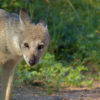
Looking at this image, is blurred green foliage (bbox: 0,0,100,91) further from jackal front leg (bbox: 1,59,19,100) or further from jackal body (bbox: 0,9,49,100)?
jackal body (bbox: 0,9,49,100)

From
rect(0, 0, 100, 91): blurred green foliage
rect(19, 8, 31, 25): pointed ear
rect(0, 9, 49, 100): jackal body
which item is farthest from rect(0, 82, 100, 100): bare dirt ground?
rect(19, 8, 31, 25): pointed ear

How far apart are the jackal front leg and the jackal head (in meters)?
0.62

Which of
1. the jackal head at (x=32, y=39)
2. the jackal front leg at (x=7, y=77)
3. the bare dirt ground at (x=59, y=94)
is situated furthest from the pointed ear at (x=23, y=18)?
the bare dirt ground at (x=59, y=94)

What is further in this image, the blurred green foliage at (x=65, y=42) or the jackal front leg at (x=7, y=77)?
the blurred green foliage at (x=65, y=42)

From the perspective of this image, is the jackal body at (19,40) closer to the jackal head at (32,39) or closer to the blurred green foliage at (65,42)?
the jackal head at (32,39)

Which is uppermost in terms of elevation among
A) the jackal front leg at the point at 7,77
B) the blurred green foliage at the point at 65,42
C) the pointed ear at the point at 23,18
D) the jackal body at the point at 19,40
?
the pointed ear at the point at 23,18

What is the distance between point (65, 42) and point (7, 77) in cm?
275

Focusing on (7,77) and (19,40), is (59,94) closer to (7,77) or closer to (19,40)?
(7,77)

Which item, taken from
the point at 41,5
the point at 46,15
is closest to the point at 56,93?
the point at 46,15

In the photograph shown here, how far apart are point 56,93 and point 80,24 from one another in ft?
9.24

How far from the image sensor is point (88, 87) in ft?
20.6

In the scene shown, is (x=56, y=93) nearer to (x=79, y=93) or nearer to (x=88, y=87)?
(x=79, y=93)

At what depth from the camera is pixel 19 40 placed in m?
4.44

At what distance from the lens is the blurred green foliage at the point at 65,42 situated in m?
6.22
